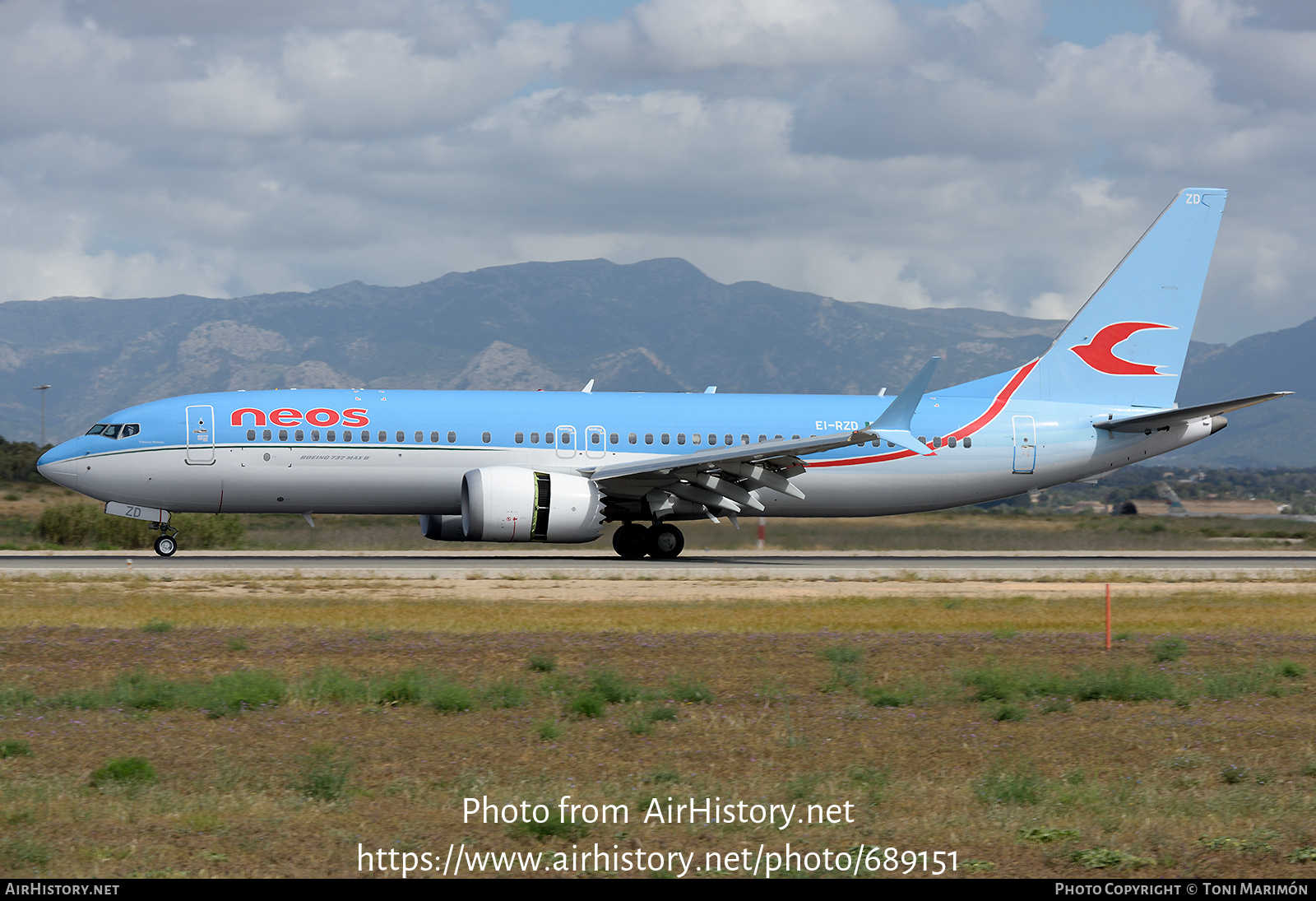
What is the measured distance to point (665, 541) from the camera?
3089 cm

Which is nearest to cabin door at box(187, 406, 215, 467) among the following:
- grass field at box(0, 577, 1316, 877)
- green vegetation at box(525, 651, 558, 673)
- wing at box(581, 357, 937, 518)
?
wing at box(581, 357, 937, 518)

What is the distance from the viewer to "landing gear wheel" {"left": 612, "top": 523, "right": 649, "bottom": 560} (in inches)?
1224

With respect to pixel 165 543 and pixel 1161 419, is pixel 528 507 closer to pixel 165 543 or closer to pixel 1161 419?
pixel 165 543

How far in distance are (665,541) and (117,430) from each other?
12765 mm

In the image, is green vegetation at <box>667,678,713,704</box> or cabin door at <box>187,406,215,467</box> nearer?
green vegetation at <box>667,678,713,704</box>

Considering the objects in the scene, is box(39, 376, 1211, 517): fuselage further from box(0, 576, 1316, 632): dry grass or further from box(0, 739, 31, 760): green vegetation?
box(0, 739, 31, 760): green vegetation

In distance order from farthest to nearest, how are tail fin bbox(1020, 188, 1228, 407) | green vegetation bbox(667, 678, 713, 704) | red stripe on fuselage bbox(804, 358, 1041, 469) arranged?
1. tail fin bbox(1020, 188, 1228, 407)
2. red stripe on fuselage bbox(804, 358, 1041, 469)
3. green vegetation bbox(667, 678, 713, 704)

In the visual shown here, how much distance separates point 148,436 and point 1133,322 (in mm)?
25123

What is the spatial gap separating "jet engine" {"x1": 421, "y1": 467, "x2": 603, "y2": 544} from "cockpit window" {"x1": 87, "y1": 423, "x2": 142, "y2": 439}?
7536 millimetres

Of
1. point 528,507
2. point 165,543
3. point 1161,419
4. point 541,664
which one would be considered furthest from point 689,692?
point 1161,419

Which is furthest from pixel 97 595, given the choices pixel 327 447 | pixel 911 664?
pixel 911 664

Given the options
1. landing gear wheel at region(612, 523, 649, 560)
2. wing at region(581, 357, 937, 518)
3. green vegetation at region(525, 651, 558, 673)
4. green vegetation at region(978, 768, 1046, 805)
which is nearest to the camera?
green vegetation at region(978, 768, 1046, 805)
